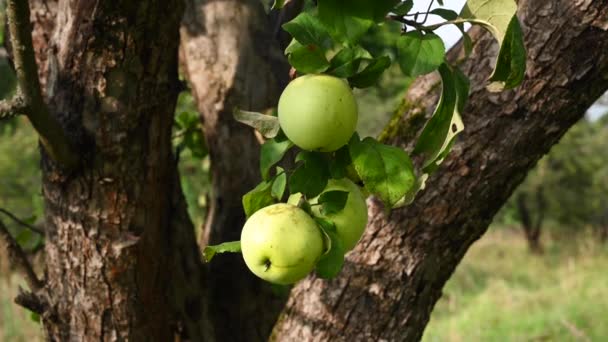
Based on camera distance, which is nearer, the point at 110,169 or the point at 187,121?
the point at 110,169

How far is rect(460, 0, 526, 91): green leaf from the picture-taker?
0.63m

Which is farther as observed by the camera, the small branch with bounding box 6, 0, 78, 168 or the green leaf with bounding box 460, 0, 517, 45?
the small branch with bounding box 6, 0, 78, 168

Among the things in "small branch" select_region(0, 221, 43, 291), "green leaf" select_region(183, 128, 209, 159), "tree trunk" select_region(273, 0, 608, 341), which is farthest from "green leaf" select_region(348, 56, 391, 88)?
"green leaf" select_region(183, 128, 209, 159)

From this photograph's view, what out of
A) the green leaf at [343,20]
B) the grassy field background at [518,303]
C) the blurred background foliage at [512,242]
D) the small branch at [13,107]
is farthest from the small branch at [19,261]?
the grassy field background at [518,303]

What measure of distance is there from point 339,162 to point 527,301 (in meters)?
6.61

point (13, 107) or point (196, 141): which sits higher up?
point (13, 107)

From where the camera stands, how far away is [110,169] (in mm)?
1371

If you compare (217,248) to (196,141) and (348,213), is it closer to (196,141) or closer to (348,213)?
(348,213)

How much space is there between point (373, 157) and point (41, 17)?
3.59 feet

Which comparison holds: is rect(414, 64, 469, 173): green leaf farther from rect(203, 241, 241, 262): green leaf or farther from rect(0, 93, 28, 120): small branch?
rect(0, 93, 28, 120): small branch

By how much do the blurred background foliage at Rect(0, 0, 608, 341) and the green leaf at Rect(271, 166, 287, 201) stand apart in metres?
0.17

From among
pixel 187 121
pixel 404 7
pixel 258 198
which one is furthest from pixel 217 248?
pixel 187 121

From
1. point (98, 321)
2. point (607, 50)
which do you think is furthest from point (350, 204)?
point (98, 321)

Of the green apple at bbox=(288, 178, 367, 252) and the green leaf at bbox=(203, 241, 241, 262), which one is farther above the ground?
the green apple at bbox=(288, 178, 367, 252)
